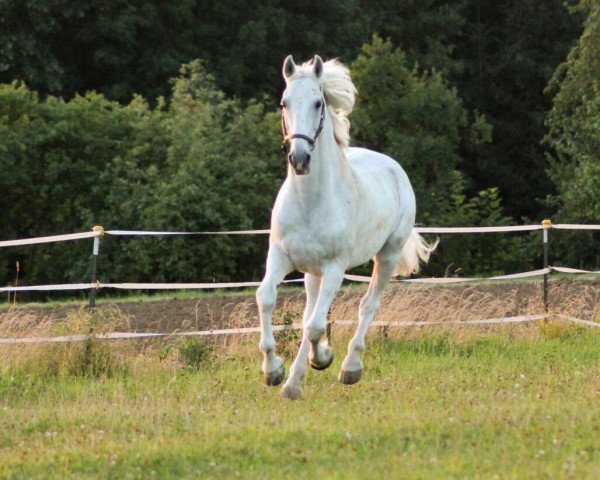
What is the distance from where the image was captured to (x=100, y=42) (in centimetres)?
3997

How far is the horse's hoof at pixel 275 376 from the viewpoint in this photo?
1039 centimetres

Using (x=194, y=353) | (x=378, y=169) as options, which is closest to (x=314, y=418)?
(x=378, y=169)

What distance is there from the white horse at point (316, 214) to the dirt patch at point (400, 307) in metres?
2.60

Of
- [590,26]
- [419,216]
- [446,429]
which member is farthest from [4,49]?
[446,429]

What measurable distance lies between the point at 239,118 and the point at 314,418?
2399 centimetres

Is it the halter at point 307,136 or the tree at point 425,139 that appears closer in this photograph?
the halter at point 307,136

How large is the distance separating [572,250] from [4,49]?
50.7 ft

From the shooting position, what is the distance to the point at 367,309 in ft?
39.3

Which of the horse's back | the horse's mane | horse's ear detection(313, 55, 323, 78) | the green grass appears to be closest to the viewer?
the green grass

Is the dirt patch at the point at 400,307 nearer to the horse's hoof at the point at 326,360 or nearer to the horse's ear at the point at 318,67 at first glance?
the horse's hoof at the point at 326,360

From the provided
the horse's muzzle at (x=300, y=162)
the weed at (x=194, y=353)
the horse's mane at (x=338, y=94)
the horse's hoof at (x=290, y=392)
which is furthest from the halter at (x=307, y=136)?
the weed at (x=194, y=353)

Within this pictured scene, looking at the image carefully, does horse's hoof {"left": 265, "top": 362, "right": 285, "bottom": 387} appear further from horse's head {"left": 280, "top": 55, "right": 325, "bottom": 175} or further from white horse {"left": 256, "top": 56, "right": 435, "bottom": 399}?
horse's head {"left": 280, "top": 55, "right": 325, "bottom": 175}

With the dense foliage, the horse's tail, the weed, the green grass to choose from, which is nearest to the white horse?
the green grass

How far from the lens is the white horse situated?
10141 millimetres
